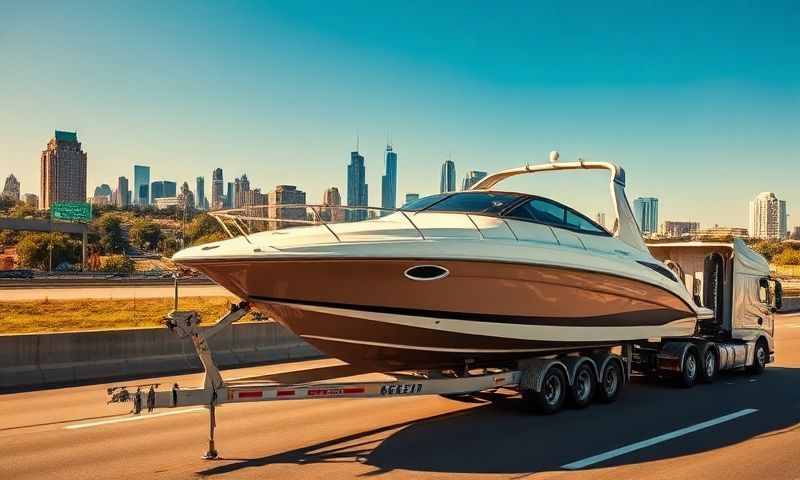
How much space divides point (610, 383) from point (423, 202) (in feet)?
13.4

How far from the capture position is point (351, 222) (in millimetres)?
7887

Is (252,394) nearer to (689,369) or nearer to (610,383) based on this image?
(610,383)

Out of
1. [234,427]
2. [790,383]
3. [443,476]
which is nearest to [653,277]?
[790,383]

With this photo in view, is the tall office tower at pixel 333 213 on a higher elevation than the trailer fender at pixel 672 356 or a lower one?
higher

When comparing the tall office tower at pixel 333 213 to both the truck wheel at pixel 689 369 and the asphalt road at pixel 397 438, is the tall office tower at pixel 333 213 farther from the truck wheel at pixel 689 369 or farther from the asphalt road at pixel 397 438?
the truck wheel at pixel 689 369

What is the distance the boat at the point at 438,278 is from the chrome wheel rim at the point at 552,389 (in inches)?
15.3

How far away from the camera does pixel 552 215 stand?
9.84 m

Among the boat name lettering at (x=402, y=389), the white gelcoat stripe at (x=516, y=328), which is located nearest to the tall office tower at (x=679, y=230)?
the white gelcoat stripe at (x=516, y=328)

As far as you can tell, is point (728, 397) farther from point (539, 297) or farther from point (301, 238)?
→ point (301, 238)

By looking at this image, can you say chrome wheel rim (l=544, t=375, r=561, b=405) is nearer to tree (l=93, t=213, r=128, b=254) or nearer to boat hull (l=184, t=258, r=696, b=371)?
boat hull (l=184, t=258, r=696, b=371)

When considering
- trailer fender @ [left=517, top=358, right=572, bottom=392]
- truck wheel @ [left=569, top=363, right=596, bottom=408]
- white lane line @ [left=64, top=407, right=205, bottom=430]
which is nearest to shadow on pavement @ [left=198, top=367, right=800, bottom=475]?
truck wheel @ [left=569, top=363, right=596, bottom=408]

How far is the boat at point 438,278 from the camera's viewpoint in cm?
734

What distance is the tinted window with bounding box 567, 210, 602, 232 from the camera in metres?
10.1

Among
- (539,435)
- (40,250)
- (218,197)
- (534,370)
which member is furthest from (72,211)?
(539,435)
